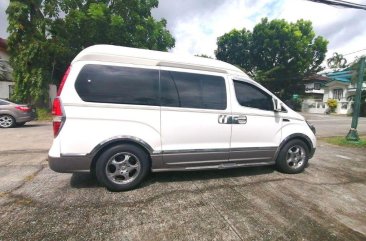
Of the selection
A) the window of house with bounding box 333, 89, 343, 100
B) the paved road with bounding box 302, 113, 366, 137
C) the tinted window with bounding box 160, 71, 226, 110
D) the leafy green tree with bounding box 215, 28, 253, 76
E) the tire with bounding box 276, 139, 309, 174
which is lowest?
the paved road with bounding box 302, 113, 366, 137

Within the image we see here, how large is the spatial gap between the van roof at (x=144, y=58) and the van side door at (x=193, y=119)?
12 cm

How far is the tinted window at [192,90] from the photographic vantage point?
3.90 m

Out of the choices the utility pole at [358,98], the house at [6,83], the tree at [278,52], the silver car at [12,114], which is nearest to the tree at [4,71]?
the house at [6,83]

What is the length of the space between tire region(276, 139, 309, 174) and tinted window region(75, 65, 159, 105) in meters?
2.71

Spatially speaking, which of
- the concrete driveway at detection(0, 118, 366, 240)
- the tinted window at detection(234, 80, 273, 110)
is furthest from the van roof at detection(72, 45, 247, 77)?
the concrete driveway at detection(0, 118, 366, 240)

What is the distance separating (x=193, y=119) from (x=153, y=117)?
650 millimetres

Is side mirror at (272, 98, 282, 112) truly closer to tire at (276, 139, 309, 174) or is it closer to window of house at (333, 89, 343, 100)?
tire at (276, 139, 309, 174)

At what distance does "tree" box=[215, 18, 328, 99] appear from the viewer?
2959 cm

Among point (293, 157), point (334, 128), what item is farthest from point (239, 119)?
point (334, 128)

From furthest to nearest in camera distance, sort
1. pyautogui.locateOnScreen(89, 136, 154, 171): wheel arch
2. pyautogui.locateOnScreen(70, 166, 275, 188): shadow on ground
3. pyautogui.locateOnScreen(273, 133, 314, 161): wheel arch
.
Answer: pyautogui.locateOnScreen(273, 133, 314, 161): wheel arch → pyautogui.locateOnScreen(70, 166, 275, 188): shadow on ground → pyautogui.locateOnScreen(89, 136, 154, 171): wheel arch

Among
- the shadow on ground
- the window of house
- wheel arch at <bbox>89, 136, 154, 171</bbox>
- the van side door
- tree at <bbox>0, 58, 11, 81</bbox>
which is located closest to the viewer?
wheel arch at <bbox>89, 136, 154, 171</bbox>

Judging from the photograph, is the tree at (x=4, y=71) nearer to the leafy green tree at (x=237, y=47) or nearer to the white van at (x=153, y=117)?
the white van at (x=153, y=117)

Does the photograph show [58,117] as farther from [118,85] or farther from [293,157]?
[293,157]

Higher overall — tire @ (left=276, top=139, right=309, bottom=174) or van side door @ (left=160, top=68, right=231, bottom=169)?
van side door @ (left=160, top=68, right=231, bottom=169)
